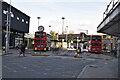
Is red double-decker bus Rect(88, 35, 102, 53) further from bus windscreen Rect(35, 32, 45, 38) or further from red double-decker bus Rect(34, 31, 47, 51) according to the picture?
bus windscreen Rect(35, 32, 45, 38)

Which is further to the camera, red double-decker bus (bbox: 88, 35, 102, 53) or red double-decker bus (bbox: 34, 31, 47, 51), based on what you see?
red double-decker bus (bbox: 88, 35, 102, 53)


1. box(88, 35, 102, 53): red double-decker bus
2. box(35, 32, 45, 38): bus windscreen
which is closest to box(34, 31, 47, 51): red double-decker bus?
box(35, 32, 45, 38): bus windscreen

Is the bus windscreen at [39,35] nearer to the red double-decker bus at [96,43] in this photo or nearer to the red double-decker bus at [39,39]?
the red double-decker bus at [39,39]

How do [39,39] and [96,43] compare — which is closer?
[39,39]

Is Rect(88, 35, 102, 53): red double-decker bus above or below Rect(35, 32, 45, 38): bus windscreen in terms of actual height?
below

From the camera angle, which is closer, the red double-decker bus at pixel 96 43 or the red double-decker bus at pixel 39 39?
the red double-decker bus at pixel 39 39

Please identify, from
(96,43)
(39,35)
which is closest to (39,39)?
(39,35)

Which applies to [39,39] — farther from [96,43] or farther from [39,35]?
[96,43]

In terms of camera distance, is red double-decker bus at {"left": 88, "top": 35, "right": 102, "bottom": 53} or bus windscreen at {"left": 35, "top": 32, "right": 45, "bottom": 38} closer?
bus windscreen at {"left": 35, "top": 32, "right": 45, "bottom": 38}

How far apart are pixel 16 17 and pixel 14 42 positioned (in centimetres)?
709

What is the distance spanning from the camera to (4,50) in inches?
1299

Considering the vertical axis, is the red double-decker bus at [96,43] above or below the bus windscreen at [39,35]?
below

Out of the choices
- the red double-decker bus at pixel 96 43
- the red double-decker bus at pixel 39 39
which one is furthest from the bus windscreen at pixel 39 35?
the red double-decker bus at pixel 96 43

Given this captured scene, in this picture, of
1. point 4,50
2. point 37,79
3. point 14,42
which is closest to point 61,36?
point 14,42
